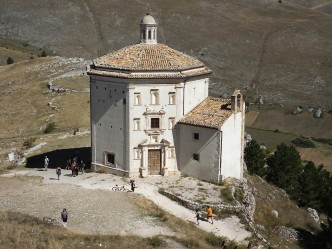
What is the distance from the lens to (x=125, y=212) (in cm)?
3866

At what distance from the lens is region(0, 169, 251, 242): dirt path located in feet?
120

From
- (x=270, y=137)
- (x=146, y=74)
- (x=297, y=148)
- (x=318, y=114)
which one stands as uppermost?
(x=146, y=74)

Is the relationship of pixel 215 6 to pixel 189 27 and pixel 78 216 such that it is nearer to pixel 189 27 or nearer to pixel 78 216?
pixel 189 27

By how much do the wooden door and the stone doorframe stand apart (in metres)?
0.30

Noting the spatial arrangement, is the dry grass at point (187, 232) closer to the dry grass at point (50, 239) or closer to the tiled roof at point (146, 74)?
the dry grass at point (50, 239)

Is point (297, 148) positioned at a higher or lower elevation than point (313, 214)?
higher

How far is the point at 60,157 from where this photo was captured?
184ft

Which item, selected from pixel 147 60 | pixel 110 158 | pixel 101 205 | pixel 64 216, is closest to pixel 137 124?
pixel 110 158

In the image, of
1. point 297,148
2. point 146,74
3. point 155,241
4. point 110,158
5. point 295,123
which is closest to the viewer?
point 155,241

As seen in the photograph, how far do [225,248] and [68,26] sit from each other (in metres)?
143

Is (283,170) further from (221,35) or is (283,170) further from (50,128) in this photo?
(221,35)

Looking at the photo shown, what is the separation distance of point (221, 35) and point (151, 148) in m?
119

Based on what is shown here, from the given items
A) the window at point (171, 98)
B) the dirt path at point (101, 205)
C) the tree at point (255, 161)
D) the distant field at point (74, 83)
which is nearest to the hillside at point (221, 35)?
the distant field at point (74, 83)

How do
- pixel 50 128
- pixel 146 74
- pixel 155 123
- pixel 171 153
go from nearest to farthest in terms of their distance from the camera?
1. pixel 146 74
2. pixel 155 123
3. pixel 171 153
4. pixel 50 128
